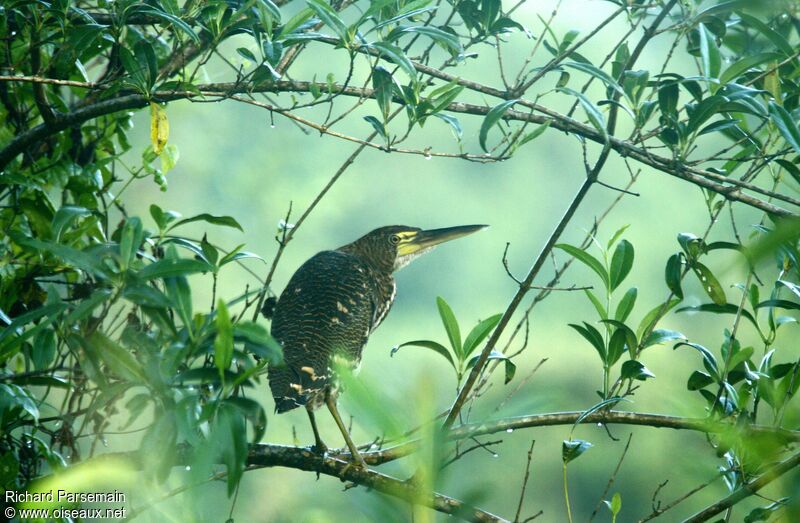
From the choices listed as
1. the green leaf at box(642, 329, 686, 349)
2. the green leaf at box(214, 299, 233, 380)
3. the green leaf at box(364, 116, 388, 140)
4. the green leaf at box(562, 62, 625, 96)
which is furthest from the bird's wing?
the green leaf at box(214, 299, 233, 380)

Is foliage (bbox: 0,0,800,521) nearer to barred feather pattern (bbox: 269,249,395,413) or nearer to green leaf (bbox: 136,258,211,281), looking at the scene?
green leaf (bbox: 136,258,211,281)

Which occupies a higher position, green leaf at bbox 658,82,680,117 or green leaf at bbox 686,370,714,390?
green leaf at bbox 658,82,680,117

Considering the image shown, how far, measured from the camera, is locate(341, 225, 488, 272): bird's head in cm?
245

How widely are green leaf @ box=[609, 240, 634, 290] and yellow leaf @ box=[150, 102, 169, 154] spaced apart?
855 mm

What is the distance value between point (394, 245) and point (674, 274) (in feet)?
4.21

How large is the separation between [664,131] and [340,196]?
810cm

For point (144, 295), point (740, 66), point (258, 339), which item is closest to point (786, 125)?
point (740, 66)

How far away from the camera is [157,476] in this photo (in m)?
0.75

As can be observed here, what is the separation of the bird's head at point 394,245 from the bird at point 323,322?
0.17 feet

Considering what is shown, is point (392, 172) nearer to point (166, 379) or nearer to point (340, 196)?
point (340, 196)

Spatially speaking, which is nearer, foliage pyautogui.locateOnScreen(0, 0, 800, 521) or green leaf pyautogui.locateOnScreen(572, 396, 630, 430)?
foliage pyautogui.locateOnScreen(0, 0, 800, 521)

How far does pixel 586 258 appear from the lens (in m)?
1.29

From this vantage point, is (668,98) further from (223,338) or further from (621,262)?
(223,338)

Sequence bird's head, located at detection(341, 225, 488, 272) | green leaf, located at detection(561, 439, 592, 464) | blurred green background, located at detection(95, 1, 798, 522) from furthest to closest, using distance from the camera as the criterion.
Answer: blurred green background, located at detection(95, 1, 798, 522) < bird's head, located at detection(341, 225, 488, 272) < green leaf, located at detection(561, 439, 592, 464)
